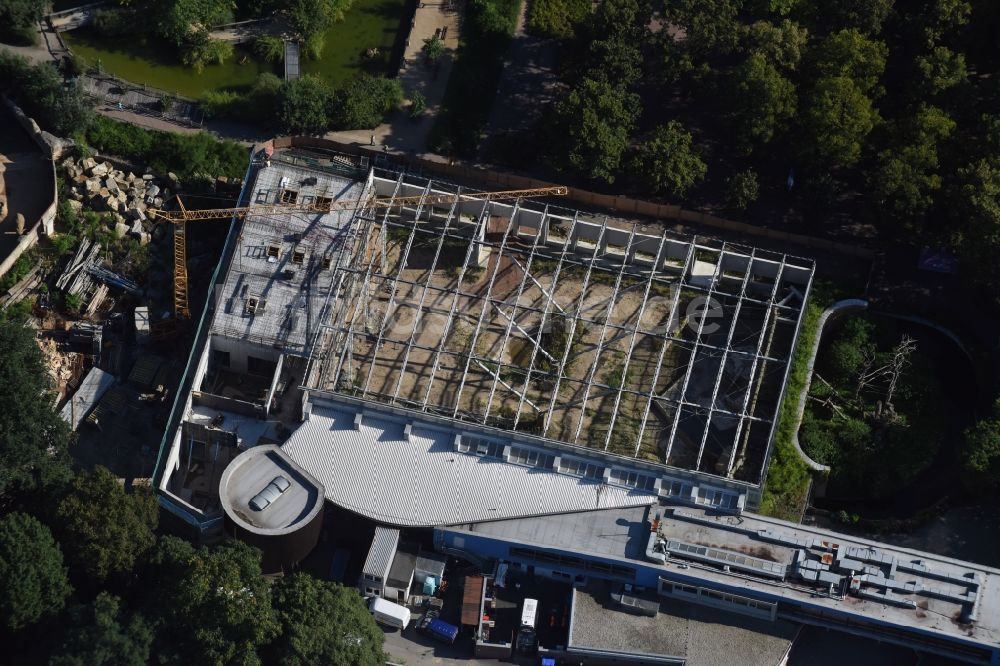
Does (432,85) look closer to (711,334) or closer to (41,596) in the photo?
(711,334)

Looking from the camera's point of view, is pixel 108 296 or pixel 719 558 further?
pixel 108 296

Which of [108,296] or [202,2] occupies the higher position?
[202,2]

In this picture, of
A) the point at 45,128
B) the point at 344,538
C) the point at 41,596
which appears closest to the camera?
the point at 41,596

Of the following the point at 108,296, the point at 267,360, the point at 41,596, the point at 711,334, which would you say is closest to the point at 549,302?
the point at 711,334

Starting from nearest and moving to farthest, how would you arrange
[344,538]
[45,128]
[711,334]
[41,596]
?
[41,596] < [344,538] < [711,334] < [45,128]

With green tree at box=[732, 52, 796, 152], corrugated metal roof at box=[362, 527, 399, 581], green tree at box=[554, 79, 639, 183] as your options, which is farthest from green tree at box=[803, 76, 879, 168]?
corrugated metal roof at box=[362, 527, 399, 581]

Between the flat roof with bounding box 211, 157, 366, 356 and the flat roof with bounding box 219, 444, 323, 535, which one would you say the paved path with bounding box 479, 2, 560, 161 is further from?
the flat roof with bounding box 219, 444, 323, 535

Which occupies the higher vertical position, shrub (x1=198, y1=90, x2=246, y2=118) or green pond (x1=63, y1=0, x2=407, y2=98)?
green pond (x1=63, y1=0, x2=407, y2=98)
